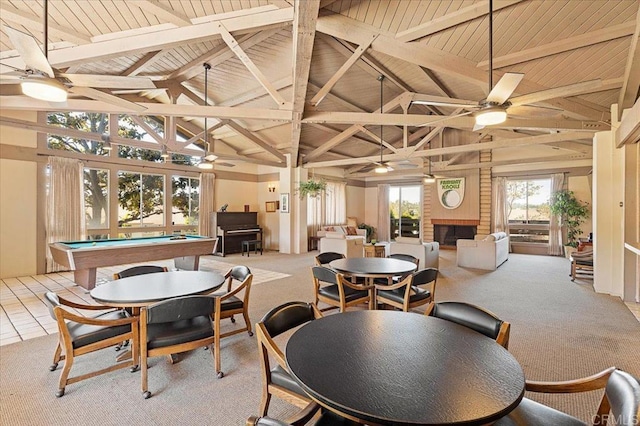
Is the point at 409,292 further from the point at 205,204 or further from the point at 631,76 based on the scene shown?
the point at 205,204

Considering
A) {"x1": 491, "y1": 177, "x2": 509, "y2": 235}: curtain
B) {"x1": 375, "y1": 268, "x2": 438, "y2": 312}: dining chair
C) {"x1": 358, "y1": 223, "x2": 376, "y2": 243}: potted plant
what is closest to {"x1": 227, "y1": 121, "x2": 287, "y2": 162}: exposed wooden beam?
{"x1": 358, "y1": 223, "x2": 376, "y2": 243}: potted plant

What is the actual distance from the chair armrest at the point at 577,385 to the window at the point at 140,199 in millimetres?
8979

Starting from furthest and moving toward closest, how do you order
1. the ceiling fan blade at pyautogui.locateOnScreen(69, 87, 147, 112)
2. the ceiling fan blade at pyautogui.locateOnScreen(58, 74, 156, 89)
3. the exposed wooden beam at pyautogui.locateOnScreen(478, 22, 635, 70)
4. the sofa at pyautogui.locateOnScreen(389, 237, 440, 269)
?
the sofa at pyautogui.locateOnScreen(389, 237, 440, 269)
the exposed wooden beam at pyautogui.locateOnScreen(478, 22, 635, 70)
the ceiling fan blade at pyautogui.locateOnScreen(69, 87, 147, 112)
the ceiling fan blade at pyautogui.locateOnScreen(58, 74, 156, 89)

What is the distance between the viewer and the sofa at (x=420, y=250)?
6297mm

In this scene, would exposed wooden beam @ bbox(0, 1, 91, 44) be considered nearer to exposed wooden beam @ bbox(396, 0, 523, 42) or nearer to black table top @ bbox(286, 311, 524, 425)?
exposed wooden beam @ bbox(396, 0, 523, 42)

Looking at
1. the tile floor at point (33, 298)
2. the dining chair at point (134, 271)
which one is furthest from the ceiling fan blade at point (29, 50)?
the tile floor at point (33, 298)

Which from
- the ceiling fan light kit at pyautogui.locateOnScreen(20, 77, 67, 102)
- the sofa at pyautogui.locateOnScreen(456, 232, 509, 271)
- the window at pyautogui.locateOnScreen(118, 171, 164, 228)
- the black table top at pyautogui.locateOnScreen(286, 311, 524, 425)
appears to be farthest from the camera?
the window at pyautogui.locateOnScreen(118, 171, 164, 228)

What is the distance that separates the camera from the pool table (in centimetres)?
465

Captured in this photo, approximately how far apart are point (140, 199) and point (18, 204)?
2481 millimetres

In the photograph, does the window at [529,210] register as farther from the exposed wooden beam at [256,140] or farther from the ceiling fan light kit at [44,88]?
the ceiling fan light kit at [44,88]

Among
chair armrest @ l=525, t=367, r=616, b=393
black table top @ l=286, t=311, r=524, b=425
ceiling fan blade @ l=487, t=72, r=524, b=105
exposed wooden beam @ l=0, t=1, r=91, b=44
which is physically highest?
exposed wooden beam @ l=0, t=1, r=91, b=44

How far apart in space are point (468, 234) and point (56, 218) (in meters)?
11.9

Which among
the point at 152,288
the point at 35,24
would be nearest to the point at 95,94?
the point at 35,24

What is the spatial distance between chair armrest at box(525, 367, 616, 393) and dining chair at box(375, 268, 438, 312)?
5.69 ft
